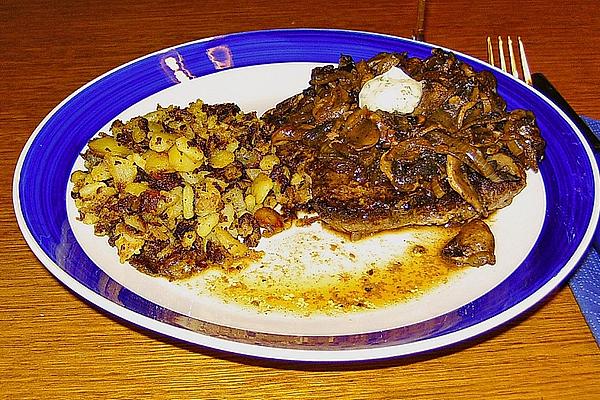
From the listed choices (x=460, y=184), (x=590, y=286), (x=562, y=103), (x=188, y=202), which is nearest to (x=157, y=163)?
(x=188, y=202)

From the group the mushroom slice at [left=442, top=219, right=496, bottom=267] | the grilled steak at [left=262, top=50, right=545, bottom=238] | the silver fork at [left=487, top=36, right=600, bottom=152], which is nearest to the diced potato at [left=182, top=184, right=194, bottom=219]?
the grilled steak at [left=262, top=50, right=545, bottom=238]

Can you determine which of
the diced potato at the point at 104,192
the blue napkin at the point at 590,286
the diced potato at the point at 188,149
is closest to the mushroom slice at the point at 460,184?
the blue napkin at the point at 590,286

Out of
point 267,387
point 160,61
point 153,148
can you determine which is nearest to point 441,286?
point 267,387

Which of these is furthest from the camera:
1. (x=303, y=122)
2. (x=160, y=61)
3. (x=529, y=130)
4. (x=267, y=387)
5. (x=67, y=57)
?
(x=67, y=57)

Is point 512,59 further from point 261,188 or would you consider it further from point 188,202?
point 188,202

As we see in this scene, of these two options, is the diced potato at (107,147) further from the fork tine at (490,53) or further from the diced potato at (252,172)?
the fork tine at (490,53)

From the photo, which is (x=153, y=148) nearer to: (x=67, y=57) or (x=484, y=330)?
(x=484, y=330)
